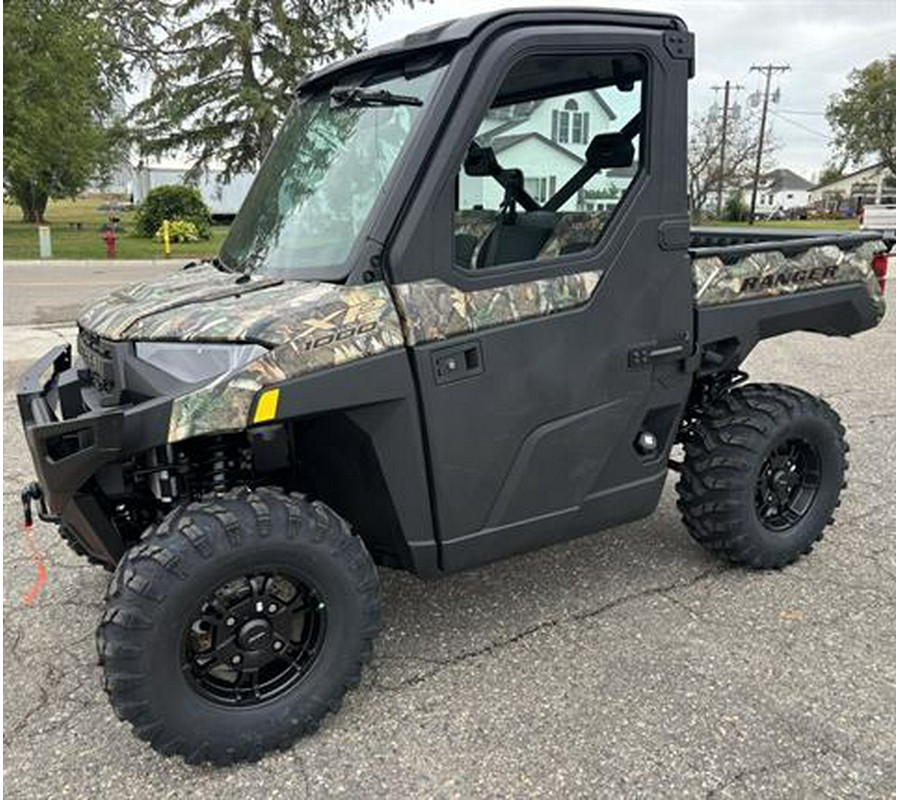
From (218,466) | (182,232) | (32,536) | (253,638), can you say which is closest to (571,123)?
(218,466)

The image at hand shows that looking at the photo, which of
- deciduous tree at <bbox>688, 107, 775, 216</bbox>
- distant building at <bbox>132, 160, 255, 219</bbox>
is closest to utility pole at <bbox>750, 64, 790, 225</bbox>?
deciduous tree at <bbox>688, 107, 775, 216</bbox>

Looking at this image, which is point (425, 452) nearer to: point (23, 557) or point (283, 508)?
point (283, 508)

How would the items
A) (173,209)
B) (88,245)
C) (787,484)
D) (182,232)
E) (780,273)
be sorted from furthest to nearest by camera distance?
(173,209) < (182,232) < (88,245) < (787,484) < (780,273)

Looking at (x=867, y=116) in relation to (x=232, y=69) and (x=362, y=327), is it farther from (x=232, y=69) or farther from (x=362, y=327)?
(x=362, y=327)

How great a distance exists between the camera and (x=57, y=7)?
27.2 m

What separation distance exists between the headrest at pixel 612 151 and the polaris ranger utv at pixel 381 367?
1 cm

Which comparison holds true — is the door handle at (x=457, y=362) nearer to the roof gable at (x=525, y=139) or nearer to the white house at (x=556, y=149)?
the white house at (x=556, y=149)

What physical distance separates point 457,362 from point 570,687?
1242 millimetres

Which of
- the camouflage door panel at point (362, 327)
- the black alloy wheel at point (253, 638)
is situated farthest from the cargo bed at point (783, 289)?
the black alloy wheel at point (253, 638)

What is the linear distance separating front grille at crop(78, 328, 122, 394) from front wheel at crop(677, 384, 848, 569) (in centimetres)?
243

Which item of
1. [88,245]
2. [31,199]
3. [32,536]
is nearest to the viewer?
[32,536]

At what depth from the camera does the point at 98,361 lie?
2.82m

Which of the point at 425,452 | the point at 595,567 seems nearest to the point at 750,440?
the point at 595,567

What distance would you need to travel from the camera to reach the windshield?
272 centimetres
